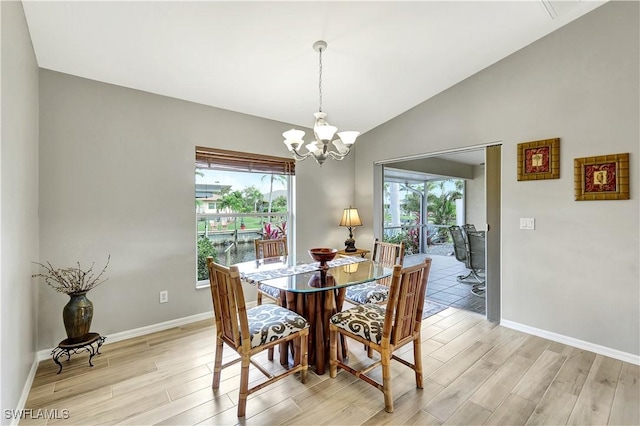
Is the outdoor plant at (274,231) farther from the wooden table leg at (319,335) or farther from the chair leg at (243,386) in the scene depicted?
the chair leg at (243,386)

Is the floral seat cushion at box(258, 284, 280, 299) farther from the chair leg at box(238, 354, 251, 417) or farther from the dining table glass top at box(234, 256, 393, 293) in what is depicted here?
the chair leg at box(238, 354, 251, 417)

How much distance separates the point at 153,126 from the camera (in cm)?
301

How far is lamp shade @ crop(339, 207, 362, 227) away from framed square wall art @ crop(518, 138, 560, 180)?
2080mm

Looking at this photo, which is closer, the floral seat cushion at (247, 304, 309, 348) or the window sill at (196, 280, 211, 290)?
the floral seat cushion at (247, 304, 309, 348)

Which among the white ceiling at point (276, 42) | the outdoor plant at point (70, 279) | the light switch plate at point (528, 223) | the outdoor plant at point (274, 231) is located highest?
the white ceiling at point (276, 42)

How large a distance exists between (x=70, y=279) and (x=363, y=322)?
8.38 ft

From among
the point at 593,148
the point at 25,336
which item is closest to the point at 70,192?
the point at 25,336

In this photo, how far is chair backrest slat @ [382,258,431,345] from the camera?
1.81 metres

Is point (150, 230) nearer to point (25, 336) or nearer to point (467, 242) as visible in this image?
point (25, 336)

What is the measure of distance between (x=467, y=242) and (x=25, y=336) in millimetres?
4995

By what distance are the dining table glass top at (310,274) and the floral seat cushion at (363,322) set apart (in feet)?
0.81

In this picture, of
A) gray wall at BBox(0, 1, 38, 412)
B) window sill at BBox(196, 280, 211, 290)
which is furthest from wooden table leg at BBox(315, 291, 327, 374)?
gray wall at BBox(0, 1, 38, 412)

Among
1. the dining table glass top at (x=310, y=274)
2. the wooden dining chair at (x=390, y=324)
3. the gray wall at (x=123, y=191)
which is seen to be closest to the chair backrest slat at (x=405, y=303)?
the wooden dining chair at (x=390, y=324)

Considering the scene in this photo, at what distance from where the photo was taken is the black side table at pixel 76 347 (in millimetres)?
2346
